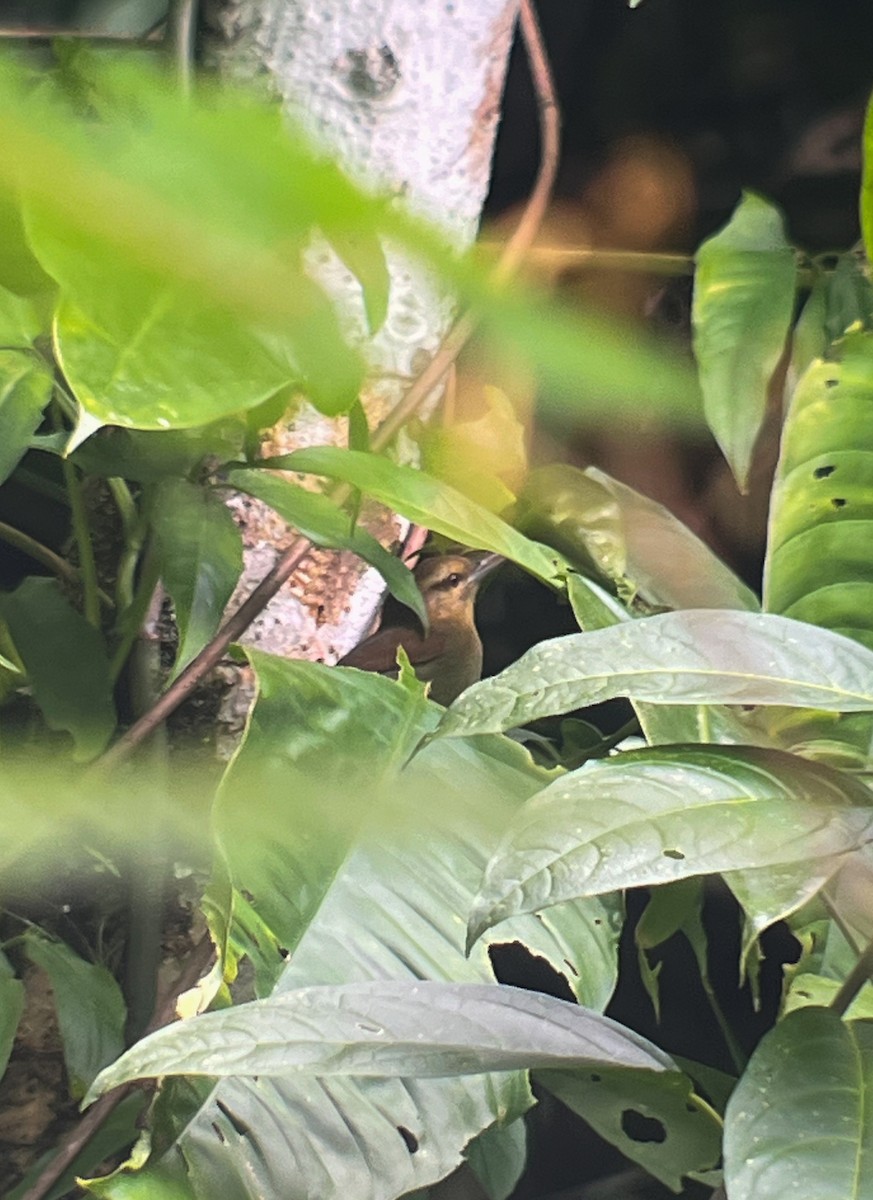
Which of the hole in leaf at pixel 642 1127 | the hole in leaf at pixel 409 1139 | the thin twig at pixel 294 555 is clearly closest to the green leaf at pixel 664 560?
the thin twig at pixel 294 555

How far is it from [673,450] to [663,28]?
0.52 m

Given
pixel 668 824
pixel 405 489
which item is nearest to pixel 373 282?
pixel 405 489

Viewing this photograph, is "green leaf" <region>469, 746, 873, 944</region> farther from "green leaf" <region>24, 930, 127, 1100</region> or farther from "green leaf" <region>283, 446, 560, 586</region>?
"green leaf" <region>24, 930, 127, 1100</region>

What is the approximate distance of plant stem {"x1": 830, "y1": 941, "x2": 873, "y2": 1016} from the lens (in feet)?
1.47

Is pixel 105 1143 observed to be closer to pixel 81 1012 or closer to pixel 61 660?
pixel 81 1012

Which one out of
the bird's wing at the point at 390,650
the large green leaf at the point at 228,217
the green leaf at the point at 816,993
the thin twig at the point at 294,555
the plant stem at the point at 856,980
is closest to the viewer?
the large green leaf at the point at 228,217

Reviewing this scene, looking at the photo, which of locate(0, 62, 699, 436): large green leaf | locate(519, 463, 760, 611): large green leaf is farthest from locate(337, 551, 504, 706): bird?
locate(0, 62, 699, 436): large green leaf

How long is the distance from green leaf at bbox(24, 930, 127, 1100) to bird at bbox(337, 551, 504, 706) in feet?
1.55

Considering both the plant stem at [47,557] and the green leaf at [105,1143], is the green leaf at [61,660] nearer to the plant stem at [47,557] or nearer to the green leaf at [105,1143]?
the plant stem at [47,557]

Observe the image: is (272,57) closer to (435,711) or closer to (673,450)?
(435,711)

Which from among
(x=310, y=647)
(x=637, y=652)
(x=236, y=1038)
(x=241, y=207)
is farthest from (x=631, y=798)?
(x=310, y=647)

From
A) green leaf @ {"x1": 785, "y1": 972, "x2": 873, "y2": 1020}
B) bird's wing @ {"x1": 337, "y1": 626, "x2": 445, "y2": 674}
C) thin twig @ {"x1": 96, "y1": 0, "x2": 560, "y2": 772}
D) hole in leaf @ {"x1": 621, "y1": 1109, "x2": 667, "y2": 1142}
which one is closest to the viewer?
green leaf @ {"x1": 785, "y1": 972, "x2": 873, "y2": 1020}

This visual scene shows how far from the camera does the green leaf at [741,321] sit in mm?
724

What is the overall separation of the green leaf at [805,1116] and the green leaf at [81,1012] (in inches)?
18.3
